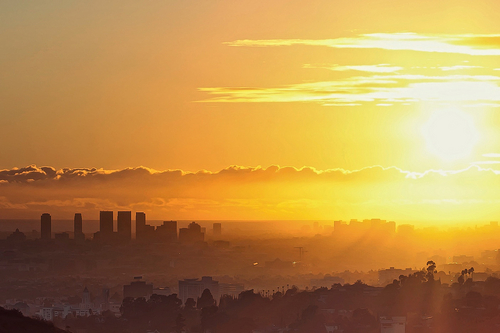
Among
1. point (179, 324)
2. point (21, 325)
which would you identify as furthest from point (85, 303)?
point (21, 325)

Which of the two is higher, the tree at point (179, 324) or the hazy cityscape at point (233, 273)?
the hazy cityscape at point (233, 273)

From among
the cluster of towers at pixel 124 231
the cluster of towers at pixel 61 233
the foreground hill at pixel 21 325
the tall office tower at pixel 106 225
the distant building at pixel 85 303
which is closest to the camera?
the foreground hill at pixel 21 325

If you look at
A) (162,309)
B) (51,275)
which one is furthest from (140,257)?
(162,309)

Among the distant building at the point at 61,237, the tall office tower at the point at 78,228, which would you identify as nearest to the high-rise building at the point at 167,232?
the tall office tower at the point at 78,228

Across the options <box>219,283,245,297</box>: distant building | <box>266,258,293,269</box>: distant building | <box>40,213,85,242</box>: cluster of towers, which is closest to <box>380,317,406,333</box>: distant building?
<box>219,283,245,297</box>: distant building

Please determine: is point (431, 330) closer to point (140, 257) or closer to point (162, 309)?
point (162, 309)

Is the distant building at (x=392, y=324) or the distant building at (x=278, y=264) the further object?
the distant building at (x=278, y=264)

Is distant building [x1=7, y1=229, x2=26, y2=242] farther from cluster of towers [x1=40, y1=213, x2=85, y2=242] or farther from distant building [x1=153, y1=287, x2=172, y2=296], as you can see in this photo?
distant building [x1=153, y1=287, x2=172, y2=296]

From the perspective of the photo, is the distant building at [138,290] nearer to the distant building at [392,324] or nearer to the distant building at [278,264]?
the distant building at [392,324]

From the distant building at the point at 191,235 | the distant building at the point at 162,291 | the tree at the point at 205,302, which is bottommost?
the tree at the point at 205,302

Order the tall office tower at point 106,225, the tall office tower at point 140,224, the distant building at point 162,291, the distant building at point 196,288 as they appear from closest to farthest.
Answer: the distant building at point 196,288 → the distant building at point 162,291 → the tall office tower at point 106,225 → the tall office tower at point 140,224
